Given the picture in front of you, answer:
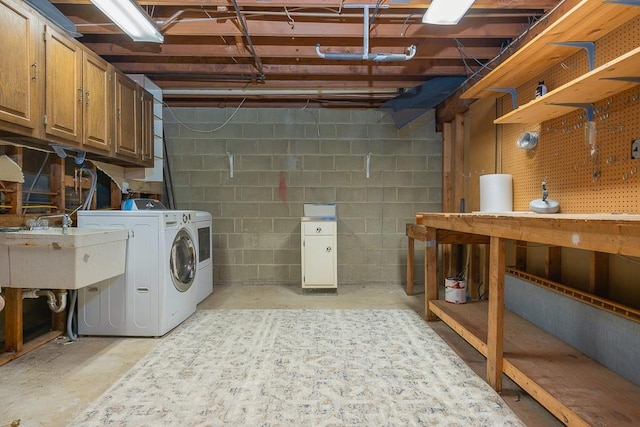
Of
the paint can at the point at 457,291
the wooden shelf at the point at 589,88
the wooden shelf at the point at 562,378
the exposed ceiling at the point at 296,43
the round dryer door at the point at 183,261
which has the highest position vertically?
the exposed ceiling at the point at 296,43

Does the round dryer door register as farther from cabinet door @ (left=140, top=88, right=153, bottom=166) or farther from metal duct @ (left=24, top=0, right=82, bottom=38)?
metal duct @ (left=24, top=0, right=82, bottom=38)

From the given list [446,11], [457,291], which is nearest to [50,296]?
[457,291]

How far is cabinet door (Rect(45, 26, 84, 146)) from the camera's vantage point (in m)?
2.29

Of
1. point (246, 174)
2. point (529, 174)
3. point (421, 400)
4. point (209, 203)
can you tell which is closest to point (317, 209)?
point (246, 174)

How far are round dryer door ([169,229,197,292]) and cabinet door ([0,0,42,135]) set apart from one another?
4.17 feet

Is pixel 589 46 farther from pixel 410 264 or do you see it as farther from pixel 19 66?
pixel 19 66

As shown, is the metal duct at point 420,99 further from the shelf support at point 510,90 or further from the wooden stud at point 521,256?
the wooden stud at point 521,256

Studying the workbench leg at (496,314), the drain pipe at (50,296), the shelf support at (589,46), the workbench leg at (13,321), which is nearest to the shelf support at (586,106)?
the shelf support at (589,46)

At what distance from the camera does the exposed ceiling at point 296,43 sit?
2.60 metres

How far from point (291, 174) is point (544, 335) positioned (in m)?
3.19

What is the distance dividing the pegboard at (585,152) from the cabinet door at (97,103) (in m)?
3.31

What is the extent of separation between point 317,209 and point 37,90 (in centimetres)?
282

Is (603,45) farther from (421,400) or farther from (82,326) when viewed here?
(82,326)

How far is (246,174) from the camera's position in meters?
4.56
